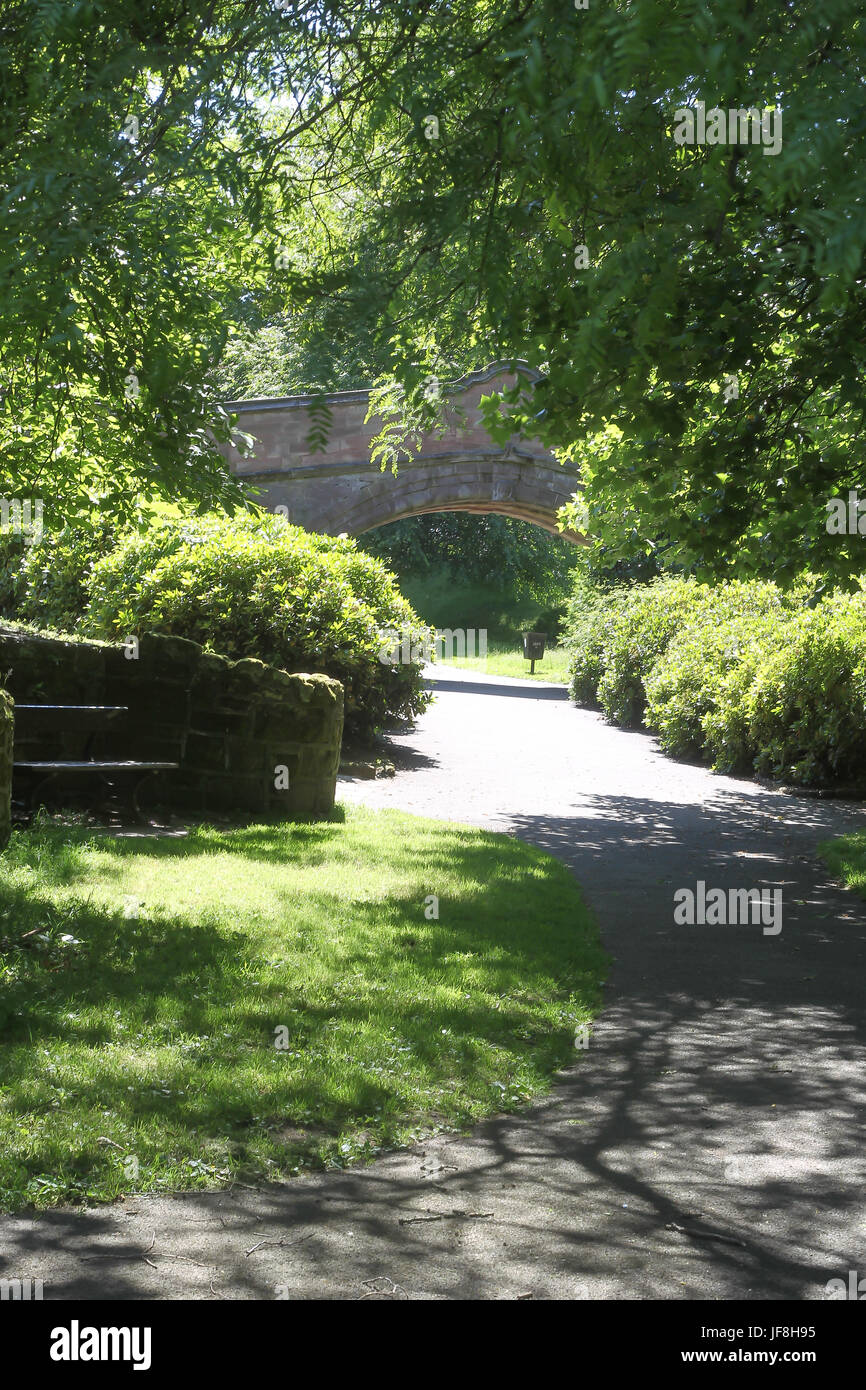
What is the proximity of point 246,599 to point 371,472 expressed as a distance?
1291cm

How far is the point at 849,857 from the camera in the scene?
35.0 ft

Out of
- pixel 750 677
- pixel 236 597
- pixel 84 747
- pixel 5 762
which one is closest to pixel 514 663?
pixel 750 677

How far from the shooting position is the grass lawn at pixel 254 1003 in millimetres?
4375

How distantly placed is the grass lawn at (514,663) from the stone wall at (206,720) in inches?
1073

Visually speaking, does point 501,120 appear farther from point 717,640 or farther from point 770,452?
point 717,640

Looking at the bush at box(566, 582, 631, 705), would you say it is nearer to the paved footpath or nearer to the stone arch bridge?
the stone arch bridge

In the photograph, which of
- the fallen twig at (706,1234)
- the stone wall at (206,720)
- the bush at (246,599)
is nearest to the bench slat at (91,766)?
the stone wall at (206,720)

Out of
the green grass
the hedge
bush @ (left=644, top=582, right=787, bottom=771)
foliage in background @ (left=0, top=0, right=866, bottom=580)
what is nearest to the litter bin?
bush @ (left=644, top=582, right=787, bottom=771)

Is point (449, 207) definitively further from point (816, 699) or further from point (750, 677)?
point (750, 677)

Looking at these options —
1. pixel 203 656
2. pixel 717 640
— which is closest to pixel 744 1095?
pixel 203 656

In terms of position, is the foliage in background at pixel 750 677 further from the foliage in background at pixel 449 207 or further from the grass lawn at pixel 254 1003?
the grass lawn at pixel 254 1003

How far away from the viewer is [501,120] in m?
5.74

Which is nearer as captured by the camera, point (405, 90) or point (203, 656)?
point (405, 90)

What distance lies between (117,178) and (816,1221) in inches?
189
